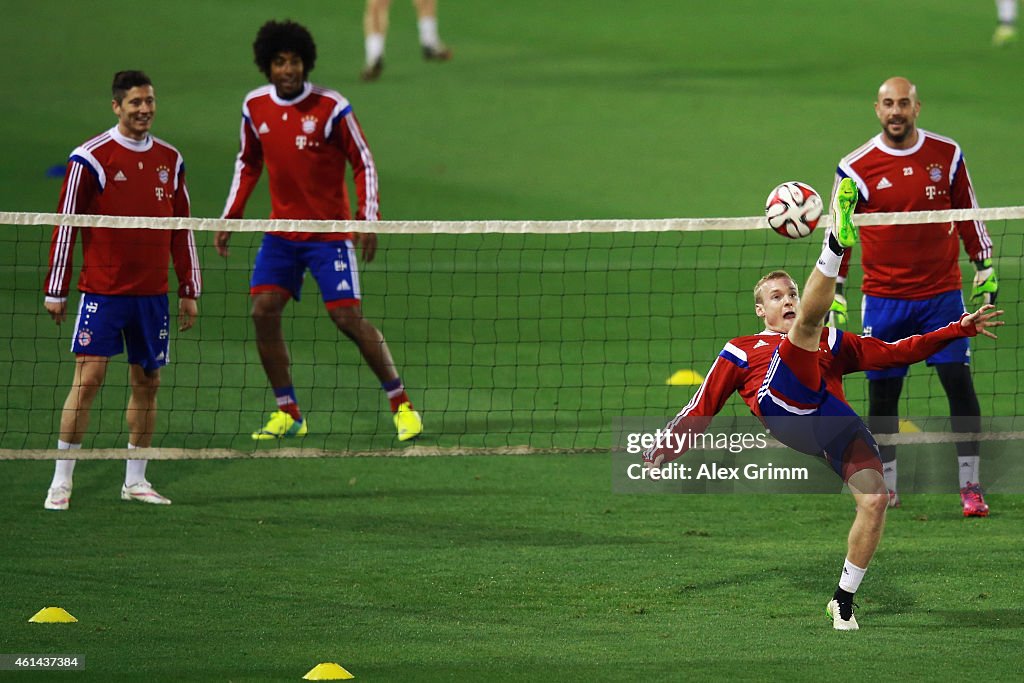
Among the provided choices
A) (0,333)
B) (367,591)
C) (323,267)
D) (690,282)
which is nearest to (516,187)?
(690,282)

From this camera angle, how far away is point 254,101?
1116 cm

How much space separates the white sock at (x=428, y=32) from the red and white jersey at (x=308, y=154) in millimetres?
12455

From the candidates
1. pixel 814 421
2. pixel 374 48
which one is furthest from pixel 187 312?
pixel 374 48

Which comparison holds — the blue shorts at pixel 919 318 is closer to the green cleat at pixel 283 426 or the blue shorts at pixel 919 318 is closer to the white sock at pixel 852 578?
the white sock at pixel 852 578

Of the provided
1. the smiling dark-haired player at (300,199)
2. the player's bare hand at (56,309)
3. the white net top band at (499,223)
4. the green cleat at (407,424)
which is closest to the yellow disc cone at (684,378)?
the green cleat at (407,424)

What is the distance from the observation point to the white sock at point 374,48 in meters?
23.1

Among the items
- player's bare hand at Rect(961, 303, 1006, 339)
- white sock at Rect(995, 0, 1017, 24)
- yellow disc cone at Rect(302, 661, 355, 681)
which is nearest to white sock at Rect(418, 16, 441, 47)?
white sock at Rect(995, 0, 1017, 24)

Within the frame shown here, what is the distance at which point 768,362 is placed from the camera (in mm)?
7891

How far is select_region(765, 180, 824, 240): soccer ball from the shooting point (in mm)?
7715

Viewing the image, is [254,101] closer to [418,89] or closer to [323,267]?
[323,267]

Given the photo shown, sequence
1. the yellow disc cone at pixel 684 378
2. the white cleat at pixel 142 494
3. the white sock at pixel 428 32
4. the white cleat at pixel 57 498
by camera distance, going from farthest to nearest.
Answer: the white sock at pixel 428 32 < the yellow disc cone at pixel 684 378 < the white cleat at pixel 142 494 < the white cleat at pixel 57 498

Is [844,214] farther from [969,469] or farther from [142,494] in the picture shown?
[142,494]

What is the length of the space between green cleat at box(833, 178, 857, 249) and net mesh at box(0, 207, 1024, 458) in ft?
5.85

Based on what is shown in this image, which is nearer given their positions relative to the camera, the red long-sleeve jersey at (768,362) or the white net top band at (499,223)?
the red long-sleeve jersey at (768,362)
